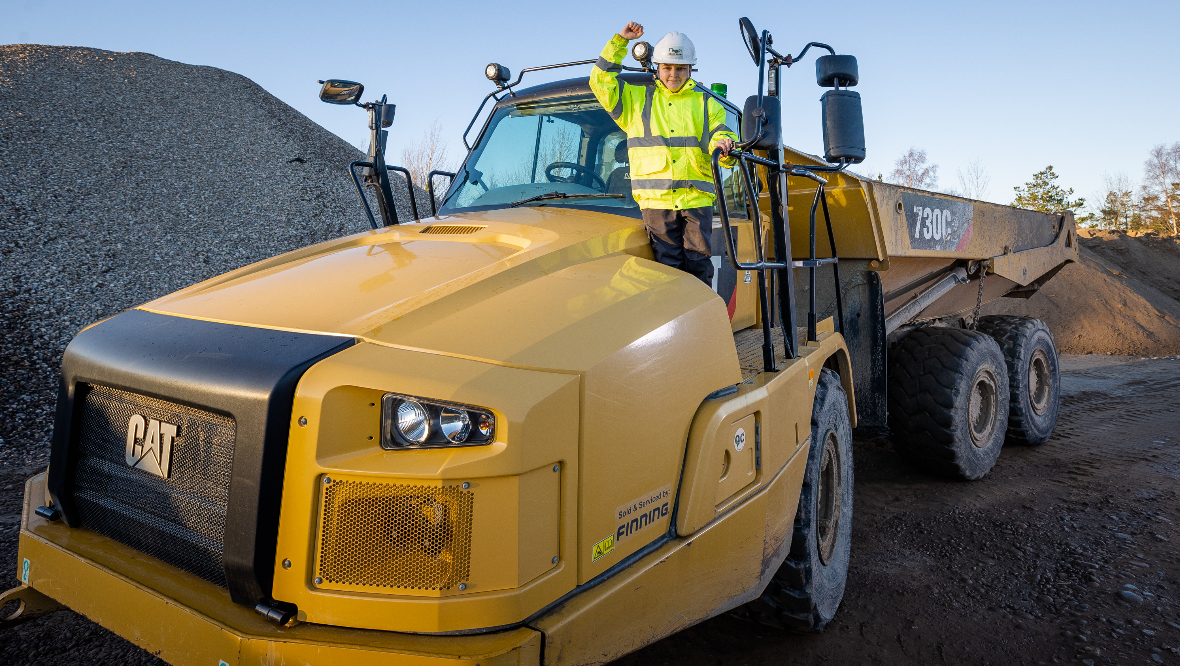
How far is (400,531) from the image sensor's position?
1873mm

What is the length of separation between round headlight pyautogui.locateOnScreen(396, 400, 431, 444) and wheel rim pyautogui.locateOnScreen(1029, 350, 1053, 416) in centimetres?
698

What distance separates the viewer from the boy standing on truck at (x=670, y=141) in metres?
3.28

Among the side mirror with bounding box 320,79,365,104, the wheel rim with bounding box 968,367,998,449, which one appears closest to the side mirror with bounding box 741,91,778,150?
the side mirror with bounding box 320,79,365,104

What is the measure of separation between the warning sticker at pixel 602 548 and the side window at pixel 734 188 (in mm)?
2250

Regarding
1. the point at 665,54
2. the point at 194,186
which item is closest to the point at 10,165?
the point at 194,186

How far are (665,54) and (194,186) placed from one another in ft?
58.5

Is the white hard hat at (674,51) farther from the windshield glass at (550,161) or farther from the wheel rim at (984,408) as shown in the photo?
the wheel rim at (984,408)

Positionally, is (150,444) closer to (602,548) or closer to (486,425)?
(486,425)

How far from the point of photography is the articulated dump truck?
6.13 feet

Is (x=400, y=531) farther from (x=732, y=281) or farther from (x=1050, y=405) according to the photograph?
(x=1050, y=405)

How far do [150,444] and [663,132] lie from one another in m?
2.42

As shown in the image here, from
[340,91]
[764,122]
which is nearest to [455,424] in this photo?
[764,122]

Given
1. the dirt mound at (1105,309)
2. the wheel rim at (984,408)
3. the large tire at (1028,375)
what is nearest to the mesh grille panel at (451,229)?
the wheel rim at (984,408)

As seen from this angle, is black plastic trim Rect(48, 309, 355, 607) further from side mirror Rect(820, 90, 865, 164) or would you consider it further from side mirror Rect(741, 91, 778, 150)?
side mirror Rect(820, 90, 865, 164)
